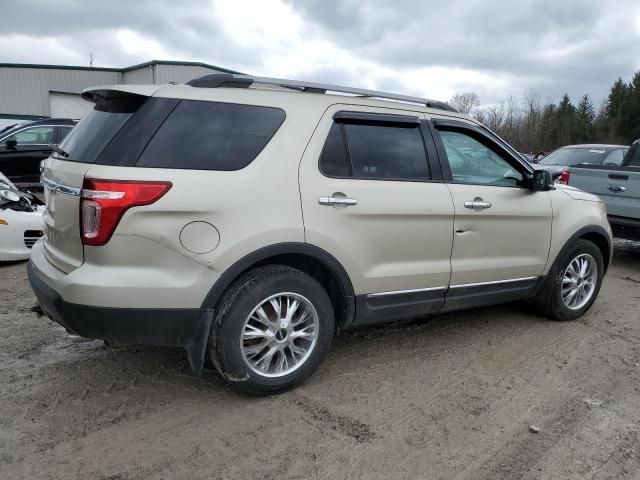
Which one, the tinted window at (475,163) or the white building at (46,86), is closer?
the tinted window at (475,163)

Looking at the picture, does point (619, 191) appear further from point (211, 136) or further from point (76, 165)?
point (76, 165)

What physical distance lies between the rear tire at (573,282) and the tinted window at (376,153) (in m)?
1.81

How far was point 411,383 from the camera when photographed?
12.1ft

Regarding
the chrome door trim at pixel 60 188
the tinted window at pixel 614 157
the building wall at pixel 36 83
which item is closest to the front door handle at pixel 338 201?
the chrome door trim at pixel 60 188

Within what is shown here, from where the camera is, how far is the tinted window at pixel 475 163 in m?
4.14

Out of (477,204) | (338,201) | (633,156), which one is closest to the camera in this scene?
(338,201)

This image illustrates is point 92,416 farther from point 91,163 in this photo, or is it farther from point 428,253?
point 428,253

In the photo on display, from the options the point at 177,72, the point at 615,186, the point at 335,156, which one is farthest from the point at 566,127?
the point at 335,156

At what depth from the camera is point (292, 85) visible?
11.6 ft

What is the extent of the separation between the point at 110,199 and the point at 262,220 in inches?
32.3

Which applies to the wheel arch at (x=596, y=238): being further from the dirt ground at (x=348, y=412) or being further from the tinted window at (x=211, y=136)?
the tinted window at (x=211, y=136)

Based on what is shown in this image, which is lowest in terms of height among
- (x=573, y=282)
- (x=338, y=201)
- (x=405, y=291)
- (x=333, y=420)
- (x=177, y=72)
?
(x=333, y=420)

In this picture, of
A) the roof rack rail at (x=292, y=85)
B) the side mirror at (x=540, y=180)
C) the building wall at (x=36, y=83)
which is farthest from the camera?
the building wall at (x=36, y=83)

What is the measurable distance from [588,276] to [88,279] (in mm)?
4428
